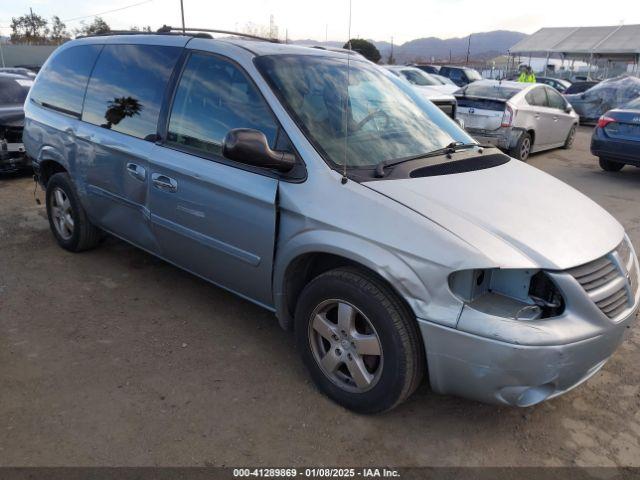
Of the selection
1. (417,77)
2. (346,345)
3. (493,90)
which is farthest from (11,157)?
(417,77)

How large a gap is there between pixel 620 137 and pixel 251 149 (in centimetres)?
791


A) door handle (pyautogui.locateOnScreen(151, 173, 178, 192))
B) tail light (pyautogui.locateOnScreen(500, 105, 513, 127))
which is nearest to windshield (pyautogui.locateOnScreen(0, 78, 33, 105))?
door handle (pyautogui.locateOnScreen(151, 173, 178, 192))

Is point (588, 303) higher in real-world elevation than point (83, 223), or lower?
higher

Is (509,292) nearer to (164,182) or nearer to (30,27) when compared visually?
(164,182)

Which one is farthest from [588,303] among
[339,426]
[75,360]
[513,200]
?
[75,360]

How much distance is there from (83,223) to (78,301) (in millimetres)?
916

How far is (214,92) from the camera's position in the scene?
131 inches

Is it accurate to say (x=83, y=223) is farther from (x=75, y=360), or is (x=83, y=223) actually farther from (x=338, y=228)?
(x=338, y=228)

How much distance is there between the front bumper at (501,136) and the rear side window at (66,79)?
272 inches

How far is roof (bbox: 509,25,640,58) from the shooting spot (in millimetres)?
33188

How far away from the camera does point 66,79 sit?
4.55 meters

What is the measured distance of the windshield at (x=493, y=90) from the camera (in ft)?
33.0

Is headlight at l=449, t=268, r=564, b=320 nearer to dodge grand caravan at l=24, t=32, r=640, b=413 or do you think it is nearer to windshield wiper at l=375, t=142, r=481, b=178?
dodge grand caravan at l=24, t=32, r=640, b=413

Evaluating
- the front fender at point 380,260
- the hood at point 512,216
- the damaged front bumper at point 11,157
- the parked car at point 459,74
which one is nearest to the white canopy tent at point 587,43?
the parked car at point 459,74
